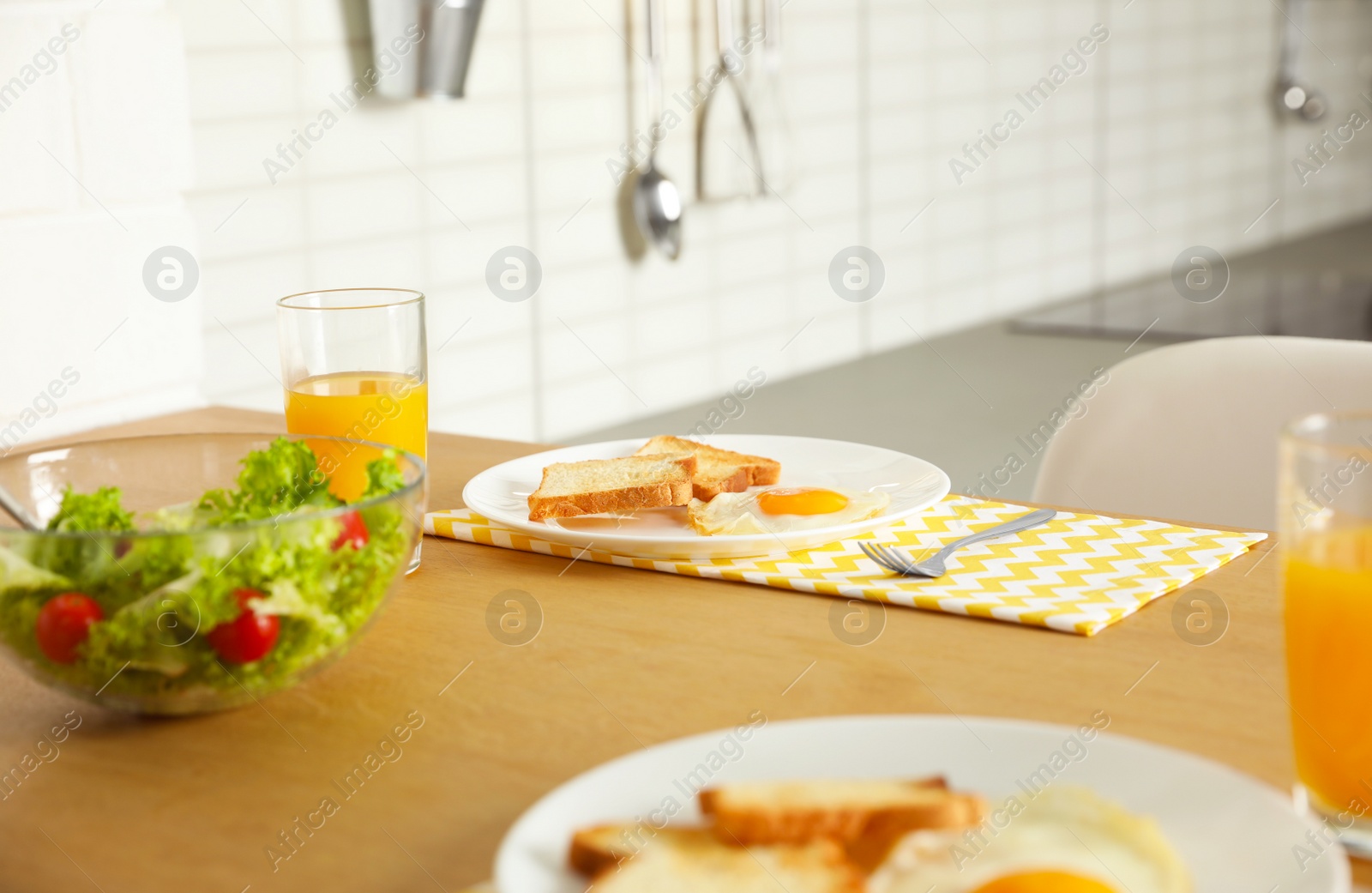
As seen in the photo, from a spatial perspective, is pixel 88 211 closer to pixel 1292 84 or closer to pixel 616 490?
pixel 616 490

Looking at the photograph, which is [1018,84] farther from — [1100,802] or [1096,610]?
[1100,802]

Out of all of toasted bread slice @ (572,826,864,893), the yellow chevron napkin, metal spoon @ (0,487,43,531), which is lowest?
the yellow chevron napkin

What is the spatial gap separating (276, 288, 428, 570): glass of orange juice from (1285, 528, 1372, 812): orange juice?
1.58ft

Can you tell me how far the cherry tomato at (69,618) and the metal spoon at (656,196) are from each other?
1.69 metres

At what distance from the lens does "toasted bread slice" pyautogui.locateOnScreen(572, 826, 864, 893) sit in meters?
0.40

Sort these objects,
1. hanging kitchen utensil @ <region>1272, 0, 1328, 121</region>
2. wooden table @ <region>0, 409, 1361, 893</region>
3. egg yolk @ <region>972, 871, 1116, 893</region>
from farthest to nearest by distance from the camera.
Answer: hanging kitchen utensil @ <region>1272, 0, 1328, 121</region> → wooden table @ <region>0, 409, 1361, 893</region> → egg yolk @ <region>972, 871, 1116, 893</region>

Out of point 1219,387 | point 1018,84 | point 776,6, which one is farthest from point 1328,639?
point 1018,84

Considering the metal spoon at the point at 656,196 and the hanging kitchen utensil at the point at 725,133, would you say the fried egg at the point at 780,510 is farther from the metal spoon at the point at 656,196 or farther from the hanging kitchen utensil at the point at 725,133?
the hanging kitchen utensil at the point at 725,133

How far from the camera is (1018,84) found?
2941mm

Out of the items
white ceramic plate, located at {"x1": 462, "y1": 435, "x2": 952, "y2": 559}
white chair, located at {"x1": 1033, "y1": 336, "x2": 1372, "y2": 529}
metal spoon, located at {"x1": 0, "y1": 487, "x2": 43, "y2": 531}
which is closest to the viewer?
metal spoon, located at {"x1": 0, "y1": 487, "x2": 43, "y2": 531}

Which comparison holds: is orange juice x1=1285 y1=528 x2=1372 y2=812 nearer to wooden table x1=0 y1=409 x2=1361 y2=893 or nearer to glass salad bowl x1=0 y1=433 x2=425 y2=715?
wooden table x1=0 y1=409 x2=1361 y2=893

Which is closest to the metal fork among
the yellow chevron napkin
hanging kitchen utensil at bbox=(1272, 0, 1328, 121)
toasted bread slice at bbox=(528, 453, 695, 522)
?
the yellow chevron napkin

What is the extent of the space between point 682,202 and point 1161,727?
1787 mm

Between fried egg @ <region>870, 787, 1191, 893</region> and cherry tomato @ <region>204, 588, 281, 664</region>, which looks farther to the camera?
cherry tomato @ <region>204, 588, 281, 664</region>
